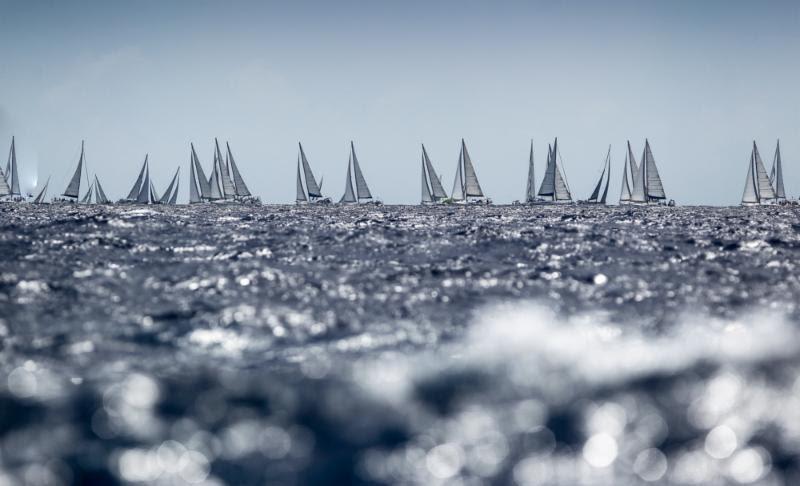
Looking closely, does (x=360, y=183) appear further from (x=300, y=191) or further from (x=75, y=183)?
(x=75, y=183)

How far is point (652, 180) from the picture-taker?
113 m

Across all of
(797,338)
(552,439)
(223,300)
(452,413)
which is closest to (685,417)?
(552,439)

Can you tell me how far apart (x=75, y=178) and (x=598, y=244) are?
4492 inches

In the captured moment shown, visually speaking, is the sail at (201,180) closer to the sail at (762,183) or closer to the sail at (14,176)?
the sail at (14,176)

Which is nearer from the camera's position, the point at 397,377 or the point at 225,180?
the point at 397,377

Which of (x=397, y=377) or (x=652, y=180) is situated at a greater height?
(x=652, y=180)

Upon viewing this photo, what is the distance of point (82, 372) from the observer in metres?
10.1

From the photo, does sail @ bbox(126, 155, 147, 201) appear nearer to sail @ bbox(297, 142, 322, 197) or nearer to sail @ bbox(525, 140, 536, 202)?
sail @ bbox(297, 142, 322, 197)

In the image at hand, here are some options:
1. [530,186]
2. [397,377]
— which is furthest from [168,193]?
[397,377]

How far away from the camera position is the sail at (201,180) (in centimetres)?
11819

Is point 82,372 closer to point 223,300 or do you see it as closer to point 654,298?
point 223,300

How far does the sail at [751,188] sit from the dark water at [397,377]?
108 metres

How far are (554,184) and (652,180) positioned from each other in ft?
54.0

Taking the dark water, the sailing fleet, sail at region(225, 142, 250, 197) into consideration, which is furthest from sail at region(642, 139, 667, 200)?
the dark water
